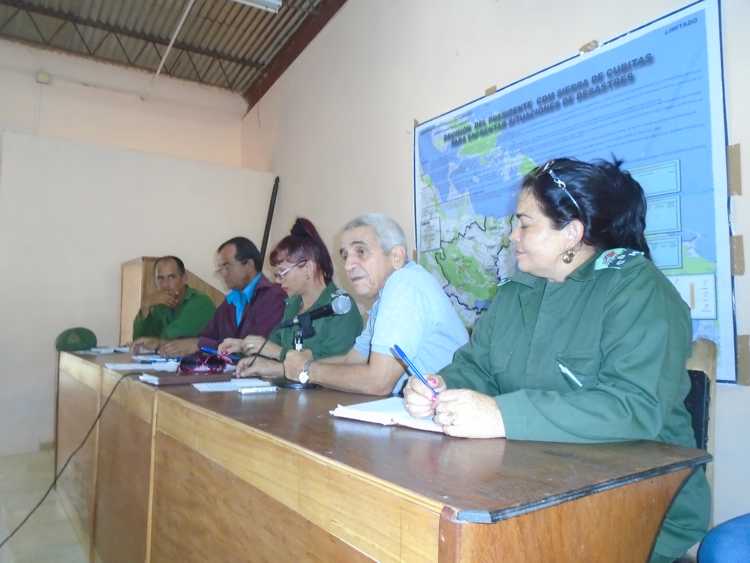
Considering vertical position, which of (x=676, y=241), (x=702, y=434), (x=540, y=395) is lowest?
(x=702, y=434)

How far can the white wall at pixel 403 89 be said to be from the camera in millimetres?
1600

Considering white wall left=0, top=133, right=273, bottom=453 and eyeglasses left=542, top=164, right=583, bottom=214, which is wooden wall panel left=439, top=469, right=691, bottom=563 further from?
white wall left=0, top=133, right=273, bottom=453

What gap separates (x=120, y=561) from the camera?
1.75m

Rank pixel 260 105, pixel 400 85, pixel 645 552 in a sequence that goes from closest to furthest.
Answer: pixel 645 552 → pixel 400 85 → pixel 260 105

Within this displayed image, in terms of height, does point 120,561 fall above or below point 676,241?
below

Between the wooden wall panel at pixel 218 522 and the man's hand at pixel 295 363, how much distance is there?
41 cm

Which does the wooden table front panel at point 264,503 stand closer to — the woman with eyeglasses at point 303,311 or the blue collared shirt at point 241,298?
the woman with eyeglasses at point 303,311

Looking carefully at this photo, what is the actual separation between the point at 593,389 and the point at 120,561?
1.64 meters

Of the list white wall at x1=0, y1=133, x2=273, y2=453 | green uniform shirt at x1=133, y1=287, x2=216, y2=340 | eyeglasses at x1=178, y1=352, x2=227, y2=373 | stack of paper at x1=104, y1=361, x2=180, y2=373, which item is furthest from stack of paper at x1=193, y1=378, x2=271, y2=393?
white wall at x1=0, y1=133, x2=273, y2=453

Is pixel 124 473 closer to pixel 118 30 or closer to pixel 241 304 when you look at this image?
pixel 241 304

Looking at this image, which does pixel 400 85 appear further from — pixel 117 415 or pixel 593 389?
pixel 593 389

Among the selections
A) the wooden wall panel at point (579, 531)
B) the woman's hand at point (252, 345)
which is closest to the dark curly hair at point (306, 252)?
the woman's hand at point (252, 345)

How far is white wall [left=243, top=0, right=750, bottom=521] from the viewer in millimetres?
1600

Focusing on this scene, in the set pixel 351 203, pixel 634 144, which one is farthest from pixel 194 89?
pixel 634 144
